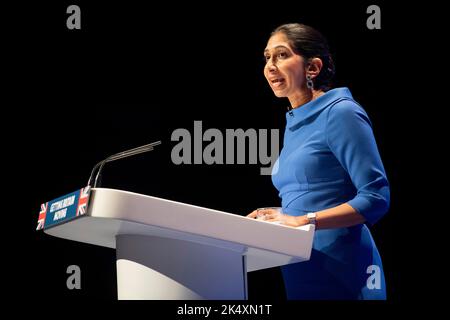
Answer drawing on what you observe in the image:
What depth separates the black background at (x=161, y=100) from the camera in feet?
10.00

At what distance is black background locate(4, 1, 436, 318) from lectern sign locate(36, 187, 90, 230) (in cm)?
137

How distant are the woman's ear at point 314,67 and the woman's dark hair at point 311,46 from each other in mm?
14

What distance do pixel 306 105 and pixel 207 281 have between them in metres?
0.76

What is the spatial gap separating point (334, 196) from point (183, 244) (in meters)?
0.56

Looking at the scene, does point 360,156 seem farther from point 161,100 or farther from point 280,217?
point 161,100

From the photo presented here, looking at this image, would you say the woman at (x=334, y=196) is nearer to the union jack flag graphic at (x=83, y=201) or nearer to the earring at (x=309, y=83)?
the earring at (x=309, y=83)

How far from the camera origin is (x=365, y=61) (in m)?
3.02

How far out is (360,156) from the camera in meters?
1.90

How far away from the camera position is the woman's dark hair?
A: 223cm

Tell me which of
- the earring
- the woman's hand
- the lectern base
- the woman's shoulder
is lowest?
the lectern base

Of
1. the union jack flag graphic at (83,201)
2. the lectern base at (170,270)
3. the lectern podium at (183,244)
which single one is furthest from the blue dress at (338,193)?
the union jack flag graphic at (83,201)

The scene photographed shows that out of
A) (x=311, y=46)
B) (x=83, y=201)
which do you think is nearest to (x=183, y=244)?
(x=83, y=201)

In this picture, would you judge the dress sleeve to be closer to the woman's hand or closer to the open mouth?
the woman's hand

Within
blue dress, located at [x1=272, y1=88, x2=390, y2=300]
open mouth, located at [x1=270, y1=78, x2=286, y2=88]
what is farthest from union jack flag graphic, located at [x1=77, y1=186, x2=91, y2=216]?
open mouth, located at [x1=270, y1=78, x2=286, y2=88]
